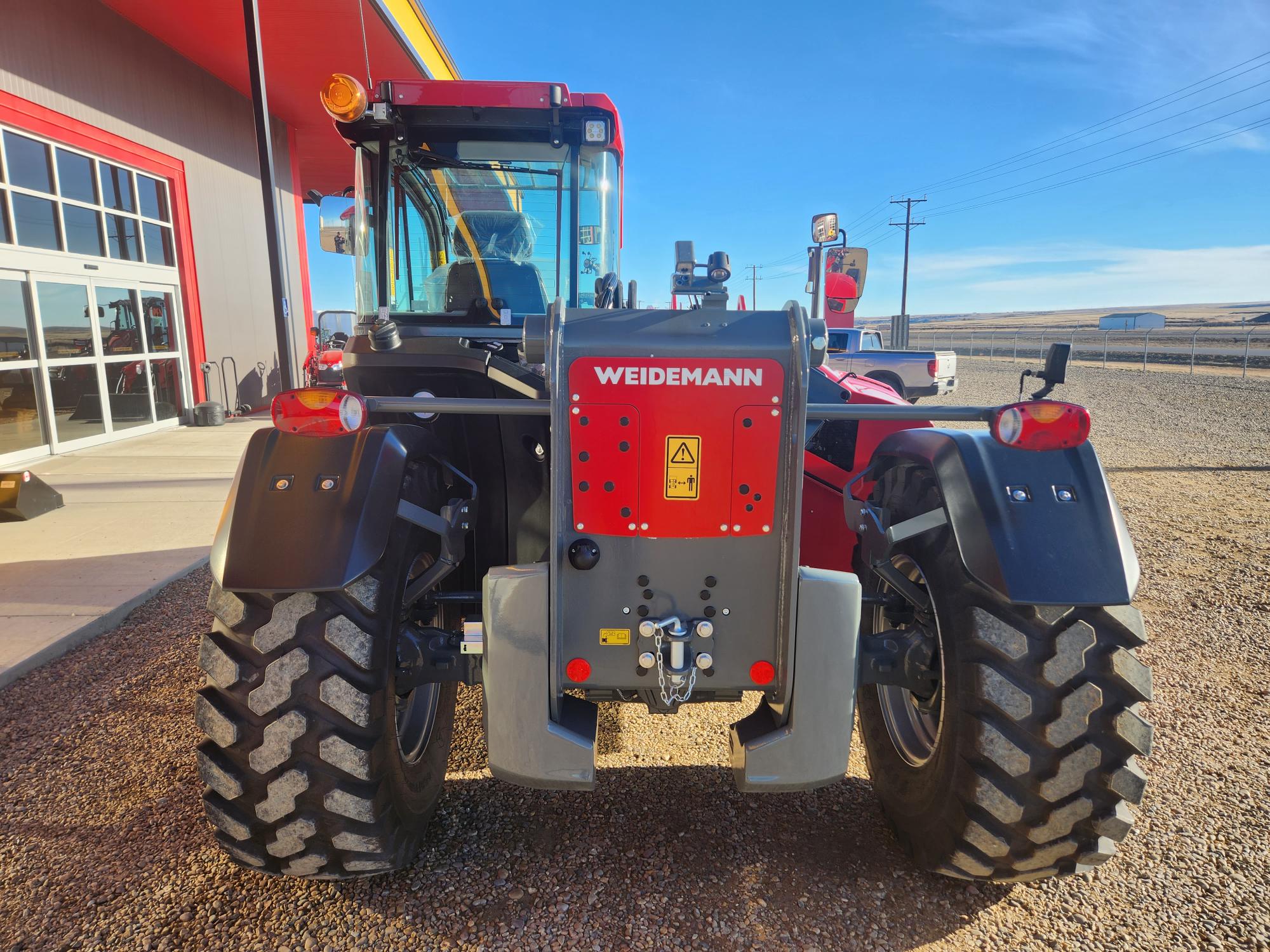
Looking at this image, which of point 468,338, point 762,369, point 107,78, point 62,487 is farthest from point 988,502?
point 107,78

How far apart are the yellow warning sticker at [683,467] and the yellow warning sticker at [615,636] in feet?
1.21

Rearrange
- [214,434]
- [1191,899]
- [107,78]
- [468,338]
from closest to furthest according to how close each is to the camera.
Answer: [1191,899] < [468,338] < [107,78] < [214,434]

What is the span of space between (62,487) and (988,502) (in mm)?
8095

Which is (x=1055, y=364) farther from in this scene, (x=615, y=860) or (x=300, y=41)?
(x=300, y=41)

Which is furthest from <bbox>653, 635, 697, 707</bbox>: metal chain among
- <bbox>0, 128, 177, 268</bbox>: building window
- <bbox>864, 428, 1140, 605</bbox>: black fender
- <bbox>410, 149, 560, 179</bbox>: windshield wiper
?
<bbox>0, 128, 177, 268</bbox>: building window

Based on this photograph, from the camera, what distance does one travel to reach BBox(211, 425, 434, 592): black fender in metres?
1.82

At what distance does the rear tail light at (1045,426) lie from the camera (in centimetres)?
→ 198

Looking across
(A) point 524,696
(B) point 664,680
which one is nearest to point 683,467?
(B) point 664,680

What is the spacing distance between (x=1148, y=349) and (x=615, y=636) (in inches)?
1749

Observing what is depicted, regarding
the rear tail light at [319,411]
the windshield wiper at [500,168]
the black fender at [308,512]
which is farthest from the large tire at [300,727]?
the windshield wiper at [500,168]

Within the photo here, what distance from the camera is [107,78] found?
9.37 metres

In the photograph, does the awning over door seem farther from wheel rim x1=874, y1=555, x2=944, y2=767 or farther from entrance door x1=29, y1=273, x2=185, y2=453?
wheel rim x1=874, y1=555, x2=944, y2=767

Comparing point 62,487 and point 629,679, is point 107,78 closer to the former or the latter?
point 62,487

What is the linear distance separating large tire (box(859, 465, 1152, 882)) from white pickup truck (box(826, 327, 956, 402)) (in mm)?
9905
